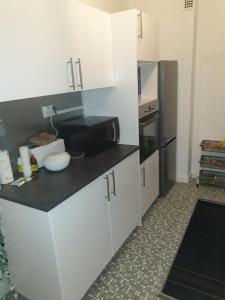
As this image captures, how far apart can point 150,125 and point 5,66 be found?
1561 mm

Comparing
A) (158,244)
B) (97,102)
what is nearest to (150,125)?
(97,102)

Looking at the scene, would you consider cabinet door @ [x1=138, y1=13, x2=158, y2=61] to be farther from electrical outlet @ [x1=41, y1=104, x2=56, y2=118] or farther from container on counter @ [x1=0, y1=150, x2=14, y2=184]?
container on counter @ [x1=0, y1=150, x2=14, y2=184]

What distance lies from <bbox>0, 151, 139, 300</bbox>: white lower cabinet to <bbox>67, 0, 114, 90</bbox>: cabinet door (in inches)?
28.7

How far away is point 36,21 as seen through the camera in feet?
4.46

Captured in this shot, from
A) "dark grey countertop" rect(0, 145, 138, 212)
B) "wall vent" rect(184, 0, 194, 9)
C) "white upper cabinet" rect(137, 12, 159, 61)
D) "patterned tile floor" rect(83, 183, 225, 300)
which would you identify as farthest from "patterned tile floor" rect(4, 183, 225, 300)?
"wall vent" rect(184, 0, 194, 9)

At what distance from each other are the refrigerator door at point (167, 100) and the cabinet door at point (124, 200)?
0.70 m

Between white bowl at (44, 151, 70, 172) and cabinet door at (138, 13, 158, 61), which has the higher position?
cabinet door at (138, 13, 158, 61)

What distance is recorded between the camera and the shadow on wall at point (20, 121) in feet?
5.48

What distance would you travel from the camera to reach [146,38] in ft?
7.26

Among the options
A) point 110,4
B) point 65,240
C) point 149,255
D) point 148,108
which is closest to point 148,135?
point 148,108

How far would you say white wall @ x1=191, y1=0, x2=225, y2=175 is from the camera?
9.27 ft

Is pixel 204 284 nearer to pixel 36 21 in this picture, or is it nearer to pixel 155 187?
pixel 155 187

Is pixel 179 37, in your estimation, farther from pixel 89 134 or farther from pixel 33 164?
pixel 33 164

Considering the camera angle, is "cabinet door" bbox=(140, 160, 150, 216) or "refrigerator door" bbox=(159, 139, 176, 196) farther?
"refrigerator door" bbox=(159, 139, 176, 196)
